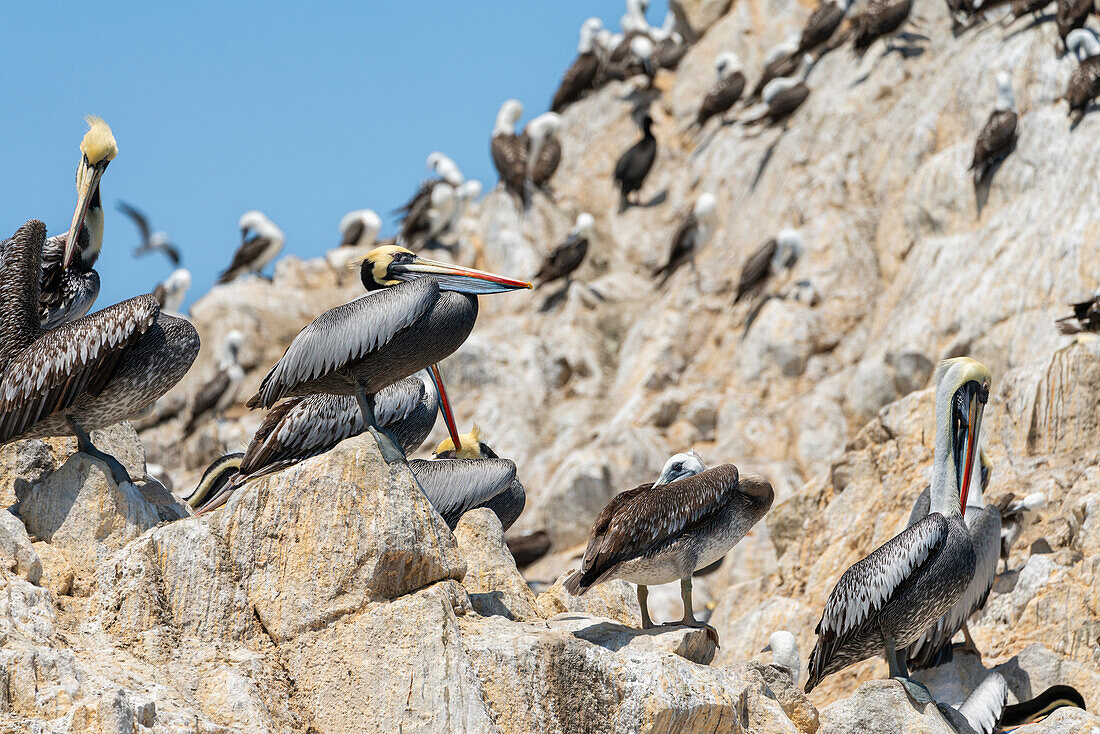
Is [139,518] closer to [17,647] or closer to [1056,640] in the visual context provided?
[17,647]

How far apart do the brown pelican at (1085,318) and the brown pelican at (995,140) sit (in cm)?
497

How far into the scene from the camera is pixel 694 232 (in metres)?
20.3

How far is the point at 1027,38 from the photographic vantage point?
721 inches

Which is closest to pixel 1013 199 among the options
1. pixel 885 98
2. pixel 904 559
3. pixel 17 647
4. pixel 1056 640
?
pixel 885 98

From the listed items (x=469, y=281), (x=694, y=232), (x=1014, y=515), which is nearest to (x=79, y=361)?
(x=469, y=281)

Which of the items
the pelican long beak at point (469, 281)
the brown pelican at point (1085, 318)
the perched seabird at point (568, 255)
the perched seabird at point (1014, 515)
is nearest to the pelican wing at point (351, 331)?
the pelican long beak at point (469, 281)

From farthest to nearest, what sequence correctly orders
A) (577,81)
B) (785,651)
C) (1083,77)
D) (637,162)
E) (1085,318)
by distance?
(577,81) < (637,162) < (1083,77) < (1085,318) < (785,651)

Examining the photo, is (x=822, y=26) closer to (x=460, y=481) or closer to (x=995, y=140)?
(x=995, y=140)

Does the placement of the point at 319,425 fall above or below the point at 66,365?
below

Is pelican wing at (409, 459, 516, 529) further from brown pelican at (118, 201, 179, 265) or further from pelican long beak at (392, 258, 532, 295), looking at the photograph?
brown pelican at (118, 201, 179, 265)

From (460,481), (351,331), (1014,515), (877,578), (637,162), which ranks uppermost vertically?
(351,331)

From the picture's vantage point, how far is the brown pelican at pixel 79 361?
21.0ft

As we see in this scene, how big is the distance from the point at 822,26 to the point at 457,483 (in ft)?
55.0

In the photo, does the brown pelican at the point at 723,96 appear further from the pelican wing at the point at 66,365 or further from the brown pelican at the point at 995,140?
the pelican wing at the point at 66,365
